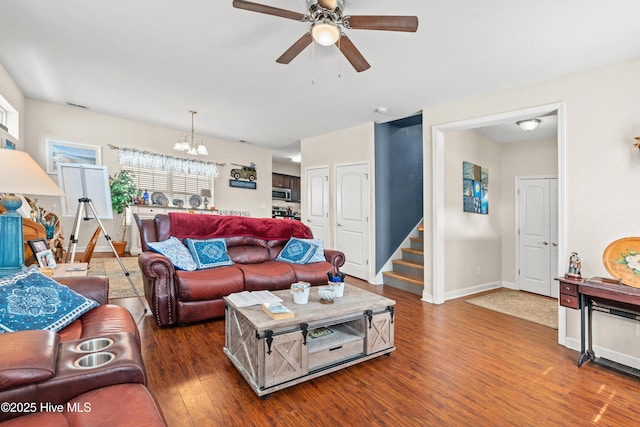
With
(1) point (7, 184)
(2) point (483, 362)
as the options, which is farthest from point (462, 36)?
(1) point (7, 184)

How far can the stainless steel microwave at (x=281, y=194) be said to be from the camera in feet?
32.2

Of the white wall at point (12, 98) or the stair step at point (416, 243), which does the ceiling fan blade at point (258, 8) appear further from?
the stair step at point (416, 243)

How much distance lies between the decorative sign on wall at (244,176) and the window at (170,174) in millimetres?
538

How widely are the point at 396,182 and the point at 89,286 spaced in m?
4.54

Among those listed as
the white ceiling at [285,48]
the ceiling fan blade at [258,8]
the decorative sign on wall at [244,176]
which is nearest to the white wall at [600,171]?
the white ceiling at [285,48]

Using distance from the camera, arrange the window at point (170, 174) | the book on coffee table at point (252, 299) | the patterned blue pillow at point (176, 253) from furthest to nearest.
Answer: the window at point (170, 174) → the patterned blue pillow at point (176, 253) → the book on coffee table at point (252, 299)

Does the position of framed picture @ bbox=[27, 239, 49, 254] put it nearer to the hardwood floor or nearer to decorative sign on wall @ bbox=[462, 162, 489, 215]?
the hardwood floor

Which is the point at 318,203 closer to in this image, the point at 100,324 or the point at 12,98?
the point at 100,324

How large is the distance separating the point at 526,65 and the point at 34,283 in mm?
4122

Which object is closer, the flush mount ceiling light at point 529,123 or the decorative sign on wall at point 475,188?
the flush mount ceiling light at point 529,123

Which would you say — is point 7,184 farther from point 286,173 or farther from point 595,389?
point 286,173

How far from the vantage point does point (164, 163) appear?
21.4 feet

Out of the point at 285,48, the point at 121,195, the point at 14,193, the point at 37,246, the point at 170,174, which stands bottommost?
the point at 37,246

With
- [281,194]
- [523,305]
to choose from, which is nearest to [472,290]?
[523,305]
